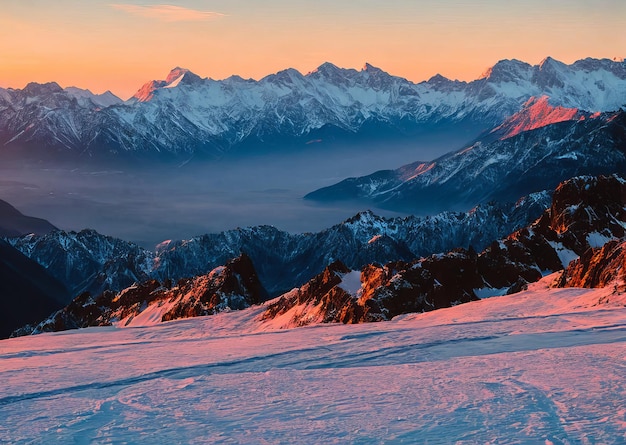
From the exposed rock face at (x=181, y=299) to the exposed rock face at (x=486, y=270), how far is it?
16.0 metres

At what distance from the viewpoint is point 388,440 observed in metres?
27.5

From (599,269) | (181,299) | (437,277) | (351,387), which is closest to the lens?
(351,387)

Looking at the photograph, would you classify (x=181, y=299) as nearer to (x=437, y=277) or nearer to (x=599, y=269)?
(x=437, y=277)

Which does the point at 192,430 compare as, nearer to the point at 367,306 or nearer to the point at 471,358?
the point at 471,358

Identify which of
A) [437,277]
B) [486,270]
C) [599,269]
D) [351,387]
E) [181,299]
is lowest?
[181,299]

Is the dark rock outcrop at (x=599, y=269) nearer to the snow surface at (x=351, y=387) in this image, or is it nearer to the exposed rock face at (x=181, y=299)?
the snow surface at (x=351, y=387)

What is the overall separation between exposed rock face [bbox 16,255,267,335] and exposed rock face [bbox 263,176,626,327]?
16.0m

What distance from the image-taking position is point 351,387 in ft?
120

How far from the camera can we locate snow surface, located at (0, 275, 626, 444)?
28938mm

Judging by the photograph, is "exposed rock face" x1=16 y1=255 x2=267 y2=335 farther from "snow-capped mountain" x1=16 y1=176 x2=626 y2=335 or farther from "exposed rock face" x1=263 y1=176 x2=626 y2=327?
"exposed rock face" x1=263 y1=176 x2=626 y2=327

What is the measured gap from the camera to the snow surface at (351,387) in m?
28.9

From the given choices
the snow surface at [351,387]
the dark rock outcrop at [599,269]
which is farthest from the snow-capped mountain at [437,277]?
the snow surface at [351,387]

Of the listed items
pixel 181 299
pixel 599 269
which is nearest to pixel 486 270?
pixel 599 269

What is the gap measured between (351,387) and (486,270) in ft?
244
